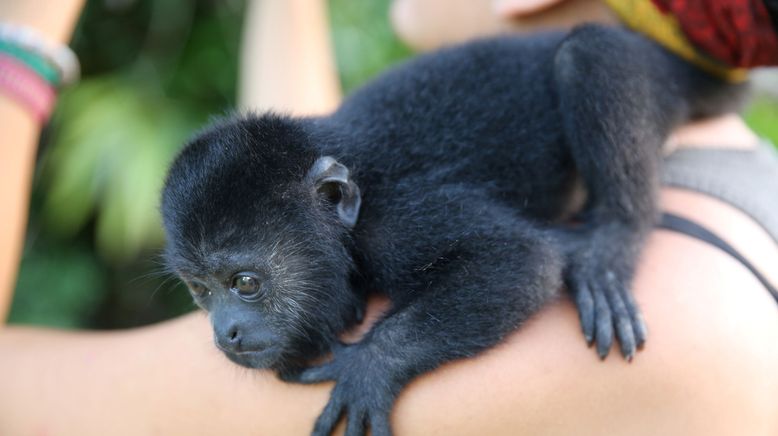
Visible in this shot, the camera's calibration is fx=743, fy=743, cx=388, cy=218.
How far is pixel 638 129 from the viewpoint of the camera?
6.06 feet

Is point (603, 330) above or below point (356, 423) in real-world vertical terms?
above

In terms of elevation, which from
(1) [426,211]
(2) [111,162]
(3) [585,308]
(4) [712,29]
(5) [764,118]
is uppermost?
(4) [712,29]

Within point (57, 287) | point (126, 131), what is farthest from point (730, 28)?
point (57, 287)

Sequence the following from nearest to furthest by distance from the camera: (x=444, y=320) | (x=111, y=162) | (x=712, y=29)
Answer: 1. (x=444, y=320)
2. (x=712, y=29)
3. (x=111, y=162)

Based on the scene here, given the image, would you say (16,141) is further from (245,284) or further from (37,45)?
(245,284)

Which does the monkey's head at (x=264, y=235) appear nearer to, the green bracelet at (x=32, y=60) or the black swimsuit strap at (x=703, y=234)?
the green bracelet at (x=32, y=60)

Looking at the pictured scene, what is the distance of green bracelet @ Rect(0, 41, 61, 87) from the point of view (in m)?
1.89

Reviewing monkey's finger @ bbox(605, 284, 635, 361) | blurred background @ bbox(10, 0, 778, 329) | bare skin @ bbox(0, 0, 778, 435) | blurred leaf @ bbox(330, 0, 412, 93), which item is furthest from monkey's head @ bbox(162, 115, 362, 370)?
blurred leaf @ bbox(330, 0, 412, 93)

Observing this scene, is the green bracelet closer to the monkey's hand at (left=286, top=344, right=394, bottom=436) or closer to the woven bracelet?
the woven bracelet

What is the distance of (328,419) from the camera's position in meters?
1.48

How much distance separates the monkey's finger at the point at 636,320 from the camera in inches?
57.8

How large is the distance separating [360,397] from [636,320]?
0.58 meters

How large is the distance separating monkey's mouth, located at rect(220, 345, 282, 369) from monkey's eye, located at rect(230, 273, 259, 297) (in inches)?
5.0

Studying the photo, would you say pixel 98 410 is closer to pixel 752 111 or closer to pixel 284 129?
pixel 284 129
